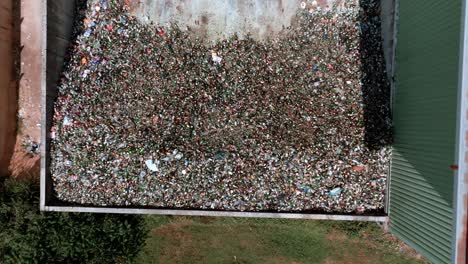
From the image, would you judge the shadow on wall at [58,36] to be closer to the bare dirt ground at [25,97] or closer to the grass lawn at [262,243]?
the bare dirt ground at [25,97]

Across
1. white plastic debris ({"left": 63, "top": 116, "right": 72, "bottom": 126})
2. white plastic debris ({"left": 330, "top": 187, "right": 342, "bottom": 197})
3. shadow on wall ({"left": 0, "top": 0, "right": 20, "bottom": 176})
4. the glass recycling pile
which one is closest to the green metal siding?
the glass recycling pile

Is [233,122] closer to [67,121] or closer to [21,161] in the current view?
[67,121]

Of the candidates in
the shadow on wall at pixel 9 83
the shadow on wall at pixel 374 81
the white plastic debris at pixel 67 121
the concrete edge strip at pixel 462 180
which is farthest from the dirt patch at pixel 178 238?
the concrete edge strip at pixel 462 180

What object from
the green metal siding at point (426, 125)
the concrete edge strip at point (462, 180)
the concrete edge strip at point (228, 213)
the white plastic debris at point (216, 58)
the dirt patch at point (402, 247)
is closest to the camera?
the concrete edge strip at point (462, 180)

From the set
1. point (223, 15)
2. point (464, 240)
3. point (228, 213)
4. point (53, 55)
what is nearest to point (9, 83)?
point (53, 55)

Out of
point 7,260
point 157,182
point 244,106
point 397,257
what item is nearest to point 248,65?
point 244,106

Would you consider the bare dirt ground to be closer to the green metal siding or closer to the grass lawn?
the grass lawn
